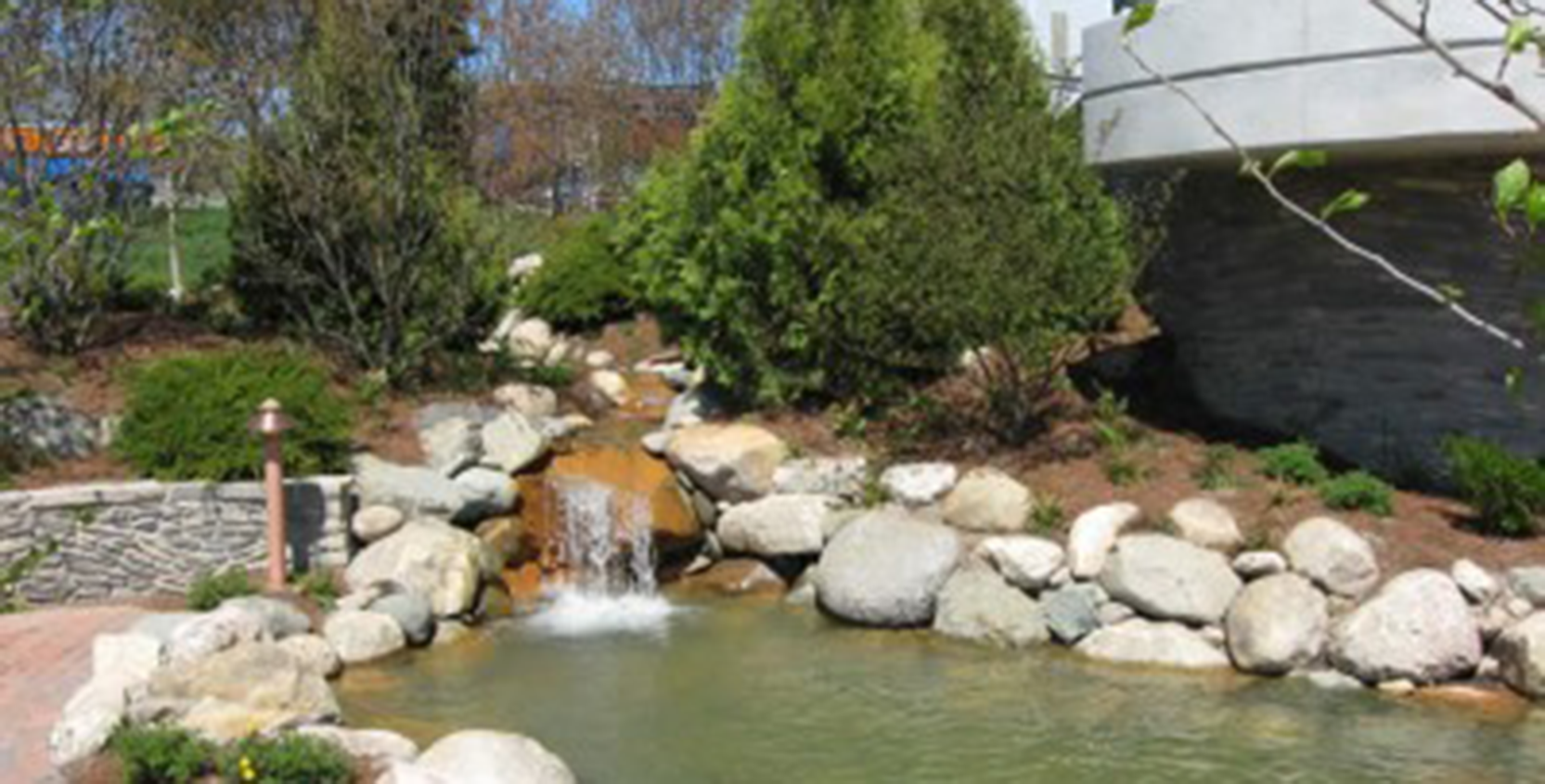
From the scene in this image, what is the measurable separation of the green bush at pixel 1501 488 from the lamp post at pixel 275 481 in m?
8.11

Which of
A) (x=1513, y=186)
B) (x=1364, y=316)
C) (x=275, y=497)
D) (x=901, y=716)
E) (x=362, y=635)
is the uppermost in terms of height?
(x=1513, y=186)

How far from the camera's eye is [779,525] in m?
11.9

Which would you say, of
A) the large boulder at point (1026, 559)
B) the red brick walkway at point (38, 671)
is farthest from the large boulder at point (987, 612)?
the red brick walkway at point (38, 671)

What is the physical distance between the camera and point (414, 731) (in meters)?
7.97

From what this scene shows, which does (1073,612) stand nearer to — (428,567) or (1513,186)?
(428,567)

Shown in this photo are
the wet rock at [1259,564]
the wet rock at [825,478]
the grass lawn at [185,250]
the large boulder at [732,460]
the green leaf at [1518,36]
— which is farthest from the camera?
the grass lawn at [185,250]

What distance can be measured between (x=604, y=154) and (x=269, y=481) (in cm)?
1728

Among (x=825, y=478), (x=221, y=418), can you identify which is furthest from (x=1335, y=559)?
(x=221, y=418)

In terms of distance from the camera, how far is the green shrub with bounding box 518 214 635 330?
1869 centimetres

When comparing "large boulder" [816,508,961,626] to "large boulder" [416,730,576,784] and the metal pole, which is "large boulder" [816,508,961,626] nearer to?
the metal pole

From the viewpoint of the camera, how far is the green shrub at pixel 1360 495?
33.8 ft

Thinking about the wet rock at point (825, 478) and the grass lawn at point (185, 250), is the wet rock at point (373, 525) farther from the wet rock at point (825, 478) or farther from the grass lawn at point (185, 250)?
the grass lawn at point (185, 250)

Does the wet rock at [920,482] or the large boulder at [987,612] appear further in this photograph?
the wet rock at [920,482]

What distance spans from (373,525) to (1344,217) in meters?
7.53
